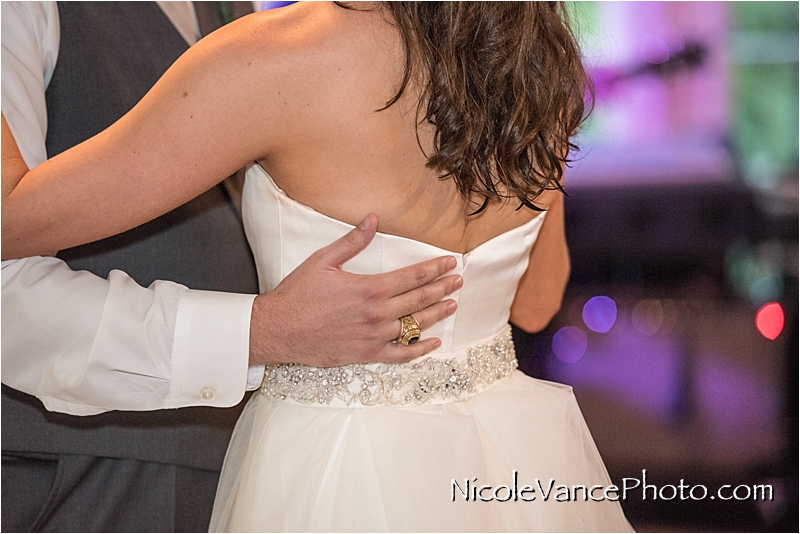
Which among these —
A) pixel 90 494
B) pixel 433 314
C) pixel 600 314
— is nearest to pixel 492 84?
pixel 433 314

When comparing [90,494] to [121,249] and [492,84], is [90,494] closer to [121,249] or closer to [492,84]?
[121,249]

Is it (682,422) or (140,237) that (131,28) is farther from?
(682,422)

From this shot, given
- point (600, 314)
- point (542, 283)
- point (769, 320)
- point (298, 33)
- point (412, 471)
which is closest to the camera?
point (298, 33)

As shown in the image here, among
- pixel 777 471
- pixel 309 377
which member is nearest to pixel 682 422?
pixel 777 471

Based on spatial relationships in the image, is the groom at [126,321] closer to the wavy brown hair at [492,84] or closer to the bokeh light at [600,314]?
the wavy brown hair at [492,84]

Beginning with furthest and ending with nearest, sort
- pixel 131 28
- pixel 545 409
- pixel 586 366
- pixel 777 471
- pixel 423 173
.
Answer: pixel 586 366 < pixel 777 471 < pixel 131 28 < pixel 545 409 < pixel 423 173

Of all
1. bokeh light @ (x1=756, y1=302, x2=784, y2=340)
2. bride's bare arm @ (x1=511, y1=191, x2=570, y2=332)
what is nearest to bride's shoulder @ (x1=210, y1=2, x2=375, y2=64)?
bride's bare arm @ (x1=511, y1=191, x2=570, y2=332)

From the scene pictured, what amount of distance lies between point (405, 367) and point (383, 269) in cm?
16

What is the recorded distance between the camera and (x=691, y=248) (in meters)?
3.29

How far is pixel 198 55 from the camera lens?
0.96m

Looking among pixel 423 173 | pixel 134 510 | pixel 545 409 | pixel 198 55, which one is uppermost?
pixel 198 55

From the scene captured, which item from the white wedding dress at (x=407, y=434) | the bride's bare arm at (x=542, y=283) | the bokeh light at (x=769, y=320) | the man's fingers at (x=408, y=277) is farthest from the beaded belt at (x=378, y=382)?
the bokeh light at (x=769, y=320)

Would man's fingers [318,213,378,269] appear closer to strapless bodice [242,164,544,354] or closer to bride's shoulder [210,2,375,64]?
strapless bodice [242,164,544,354]

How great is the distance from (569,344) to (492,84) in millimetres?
2469
